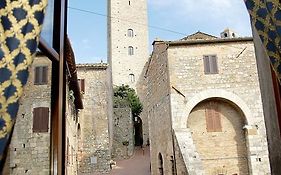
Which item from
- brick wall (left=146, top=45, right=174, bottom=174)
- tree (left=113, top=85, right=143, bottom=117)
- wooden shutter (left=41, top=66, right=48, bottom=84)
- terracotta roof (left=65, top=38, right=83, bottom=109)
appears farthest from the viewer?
tree (left=113, top=85, right=143, bottom=117)

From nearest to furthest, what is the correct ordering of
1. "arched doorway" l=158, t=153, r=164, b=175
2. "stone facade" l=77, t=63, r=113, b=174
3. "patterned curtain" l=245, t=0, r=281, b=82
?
1. "patterned curtain" l=245, t=0, r=281, b=82
2. "arched doorway" l=158, t=153, r=164, b=175
3. "stone facade" l=77, t=63, r=113, b=174

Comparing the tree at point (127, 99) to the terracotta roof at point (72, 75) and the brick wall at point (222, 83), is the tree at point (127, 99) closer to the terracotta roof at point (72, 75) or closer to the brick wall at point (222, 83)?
the terracotta roof at point (72, 75)

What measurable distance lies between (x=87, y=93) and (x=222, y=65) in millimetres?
12422

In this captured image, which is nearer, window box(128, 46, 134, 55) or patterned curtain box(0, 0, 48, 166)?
patterned curtain box(0, 0, 48, 166)

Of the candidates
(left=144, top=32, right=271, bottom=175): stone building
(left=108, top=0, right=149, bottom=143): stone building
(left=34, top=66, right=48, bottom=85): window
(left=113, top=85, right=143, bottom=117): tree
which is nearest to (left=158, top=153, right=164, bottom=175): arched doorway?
(left=144, top=32, right=271, bottom=175): stone building

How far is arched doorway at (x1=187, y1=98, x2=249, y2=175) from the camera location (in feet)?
53.5

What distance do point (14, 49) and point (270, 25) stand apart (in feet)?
4.67

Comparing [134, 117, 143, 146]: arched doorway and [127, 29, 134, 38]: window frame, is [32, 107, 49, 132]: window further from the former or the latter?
[127, 29, 134, 38]: window frame

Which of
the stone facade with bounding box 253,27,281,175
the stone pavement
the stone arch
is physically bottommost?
the stone pavement

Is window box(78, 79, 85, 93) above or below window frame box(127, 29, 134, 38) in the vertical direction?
below

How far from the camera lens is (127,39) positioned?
4966cm

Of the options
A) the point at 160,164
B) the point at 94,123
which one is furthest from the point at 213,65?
the point at 94,123

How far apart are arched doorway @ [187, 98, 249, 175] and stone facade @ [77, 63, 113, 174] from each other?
10613 mm

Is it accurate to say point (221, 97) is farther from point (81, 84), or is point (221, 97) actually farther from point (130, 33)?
point (130, 33)
